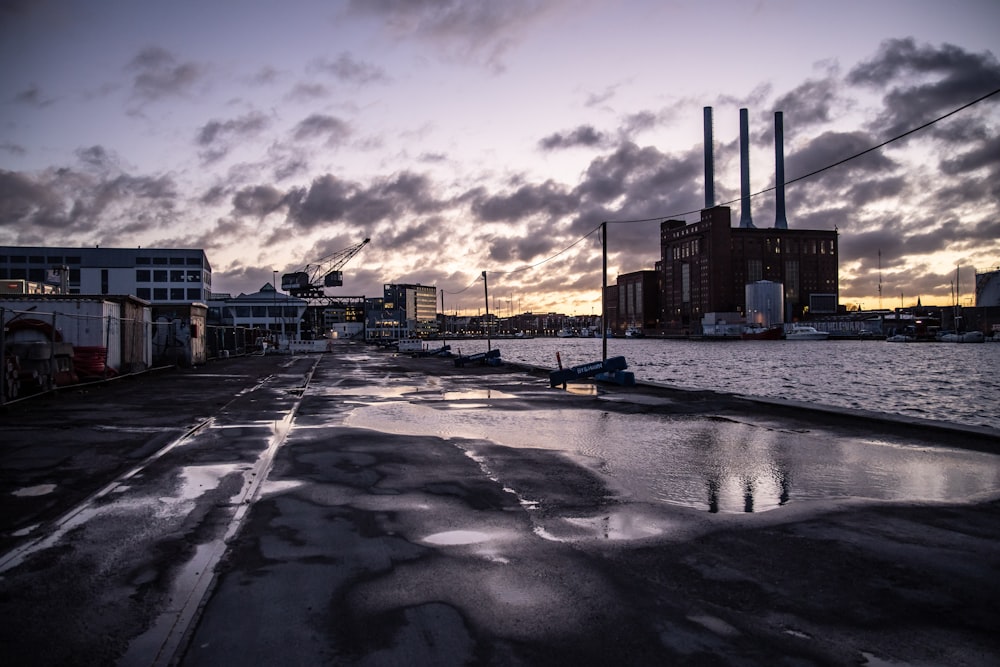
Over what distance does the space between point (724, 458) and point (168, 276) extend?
422 ft

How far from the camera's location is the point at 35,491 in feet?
26.7

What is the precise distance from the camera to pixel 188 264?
391 feet

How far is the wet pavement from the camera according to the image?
411 centimetres

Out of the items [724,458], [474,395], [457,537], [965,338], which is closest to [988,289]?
[965,338]

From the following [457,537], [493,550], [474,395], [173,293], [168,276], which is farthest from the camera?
[173,293]

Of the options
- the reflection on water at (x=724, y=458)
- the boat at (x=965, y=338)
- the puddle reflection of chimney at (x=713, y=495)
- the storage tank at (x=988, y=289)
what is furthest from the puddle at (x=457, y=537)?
the storage tank at (x=988, y=289)

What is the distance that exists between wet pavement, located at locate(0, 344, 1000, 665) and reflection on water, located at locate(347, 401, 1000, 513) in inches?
3.4

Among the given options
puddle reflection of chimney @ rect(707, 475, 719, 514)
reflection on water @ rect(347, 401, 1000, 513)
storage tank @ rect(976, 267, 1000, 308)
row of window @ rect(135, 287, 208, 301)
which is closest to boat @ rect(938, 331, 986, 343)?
storage tank @ rect(976, 267, 1000, 308)

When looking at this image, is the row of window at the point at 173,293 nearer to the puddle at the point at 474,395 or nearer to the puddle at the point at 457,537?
the puddle at the point at 474,395

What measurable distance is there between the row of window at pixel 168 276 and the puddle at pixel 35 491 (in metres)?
123

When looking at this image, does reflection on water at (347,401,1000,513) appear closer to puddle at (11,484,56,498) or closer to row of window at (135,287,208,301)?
puddle at (11,484,56,498)

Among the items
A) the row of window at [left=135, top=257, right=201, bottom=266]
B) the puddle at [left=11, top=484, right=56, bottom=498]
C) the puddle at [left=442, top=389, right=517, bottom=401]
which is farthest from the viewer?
the row of window at [left=135, top=257, right=201, bottom=266]

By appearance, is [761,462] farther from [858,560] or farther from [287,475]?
[287,475]

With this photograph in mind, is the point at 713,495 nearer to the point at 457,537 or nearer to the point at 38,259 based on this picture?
the point at 457,537
